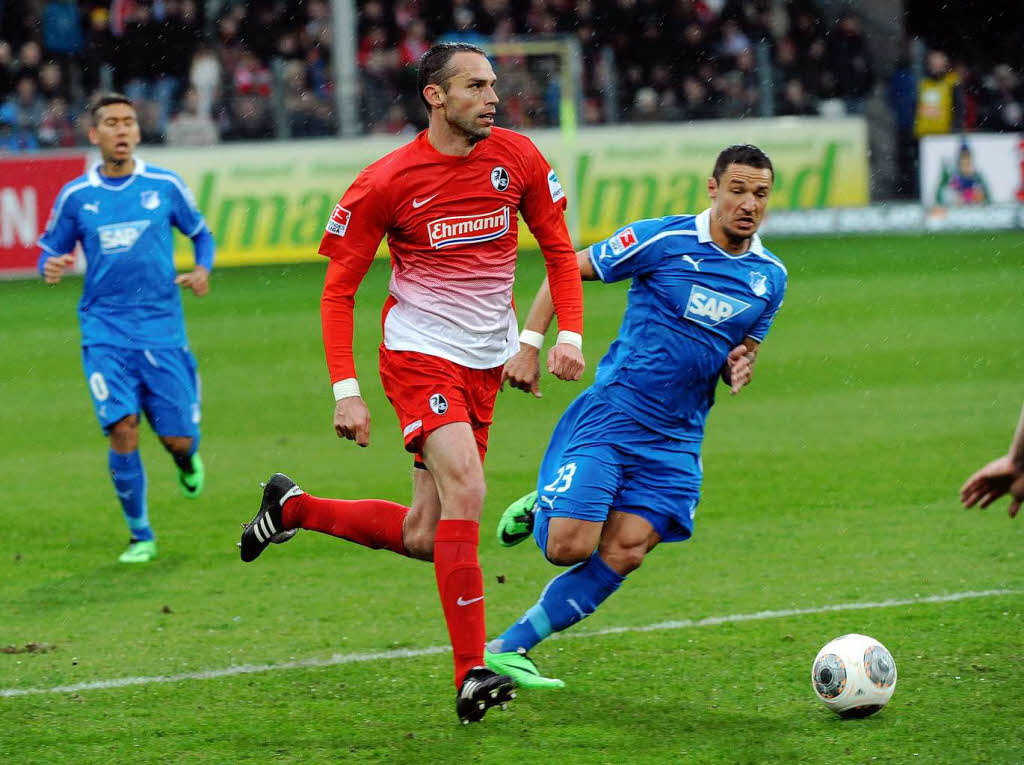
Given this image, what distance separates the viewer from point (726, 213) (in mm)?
5230

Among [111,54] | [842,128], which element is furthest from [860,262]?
[111,54]

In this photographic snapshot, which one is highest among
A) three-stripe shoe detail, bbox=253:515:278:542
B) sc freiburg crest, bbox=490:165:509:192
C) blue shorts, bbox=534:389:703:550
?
sc freiburg crest, bbox=490:165:509:192

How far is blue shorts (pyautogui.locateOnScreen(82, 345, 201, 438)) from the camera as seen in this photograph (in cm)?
731

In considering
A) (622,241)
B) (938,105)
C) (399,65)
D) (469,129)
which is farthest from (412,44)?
(469,129)

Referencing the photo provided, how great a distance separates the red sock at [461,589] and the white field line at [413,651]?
0.84 m

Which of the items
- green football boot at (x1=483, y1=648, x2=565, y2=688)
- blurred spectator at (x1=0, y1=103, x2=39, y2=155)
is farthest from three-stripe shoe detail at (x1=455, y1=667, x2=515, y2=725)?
blurred spectator at (x1=0, y1=103, x2=39, y2=155)

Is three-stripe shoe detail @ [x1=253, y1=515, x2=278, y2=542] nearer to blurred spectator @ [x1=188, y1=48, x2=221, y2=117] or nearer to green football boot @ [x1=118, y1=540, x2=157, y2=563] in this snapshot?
green football boot @ [x1=118, y1=540, x2=157, y2=563]

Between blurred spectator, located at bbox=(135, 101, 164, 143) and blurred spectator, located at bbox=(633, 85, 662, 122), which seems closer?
blurred spectator, located at bbox=(135, 101, 164, 143)

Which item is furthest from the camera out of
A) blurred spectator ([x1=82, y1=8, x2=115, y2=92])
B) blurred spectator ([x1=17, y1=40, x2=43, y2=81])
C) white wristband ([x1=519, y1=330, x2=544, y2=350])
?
blurred spectator ([x1=82, y1=8, x2=115, y2=92])

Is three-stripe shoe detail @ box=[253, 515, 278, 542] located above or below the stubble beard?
below

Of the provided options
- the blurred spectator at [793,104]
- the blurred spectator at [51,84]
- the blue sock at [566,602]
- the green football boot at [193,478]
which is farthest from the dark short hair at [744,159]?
the blurred spectator at [51,84]

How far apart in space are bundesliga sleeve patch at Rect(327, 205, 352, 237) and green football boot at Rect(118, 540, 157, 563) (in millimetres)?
2836

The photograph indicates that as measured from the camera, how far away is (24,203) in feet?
55.9

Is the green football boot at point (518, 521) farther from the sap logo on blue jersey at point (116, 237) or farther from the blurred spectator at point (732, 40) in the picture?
the blurred spectator at point (732, 40)
